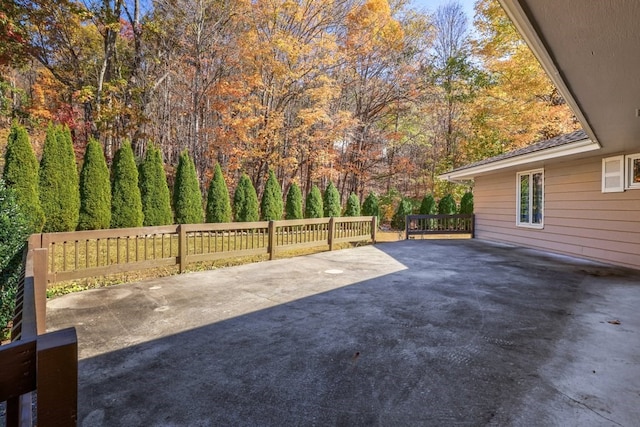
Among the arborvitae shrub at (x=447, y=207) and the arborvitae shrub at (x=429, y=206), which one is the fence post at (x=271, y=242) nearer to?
the arborvitae shrub at (x=429, y=206)

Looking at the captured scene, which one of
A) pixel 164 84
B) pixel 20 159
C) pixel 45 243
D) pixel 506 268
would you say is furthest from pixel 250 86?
pixel 506 268

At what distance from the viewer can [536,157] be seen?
7.00m

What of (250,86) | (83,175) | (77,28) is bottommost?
(83,175)

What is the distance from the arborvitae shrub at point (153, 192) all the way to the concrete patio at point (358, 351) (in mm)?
4295

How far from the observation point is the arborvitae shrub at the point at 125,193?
7774 mm

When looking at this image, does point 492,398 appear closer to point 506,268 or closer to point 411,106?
point 506,268

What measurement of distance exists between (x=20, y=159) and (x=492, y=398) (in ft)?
26.0

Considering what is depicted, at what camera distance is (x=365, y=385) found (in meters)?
2.13

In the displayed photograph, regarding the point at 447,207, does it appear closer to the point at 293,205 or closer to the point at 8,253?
the point at 293,205

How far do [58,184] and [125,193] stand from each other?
1382mm

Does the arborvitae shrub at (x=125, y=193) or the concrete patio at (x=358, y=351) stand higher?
the arborvitae shrub at (x=125, y=193)

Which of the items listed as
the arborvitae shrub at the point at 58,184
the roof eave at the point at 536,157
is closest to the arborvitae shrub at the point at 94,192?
the arborvitae shrub at the point at 58,184

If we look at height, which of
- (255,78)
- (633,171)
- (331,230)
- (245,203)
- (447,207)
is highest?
(255,78)

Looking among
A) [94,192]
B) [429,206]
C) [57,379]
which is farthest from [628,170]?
[94,192]
